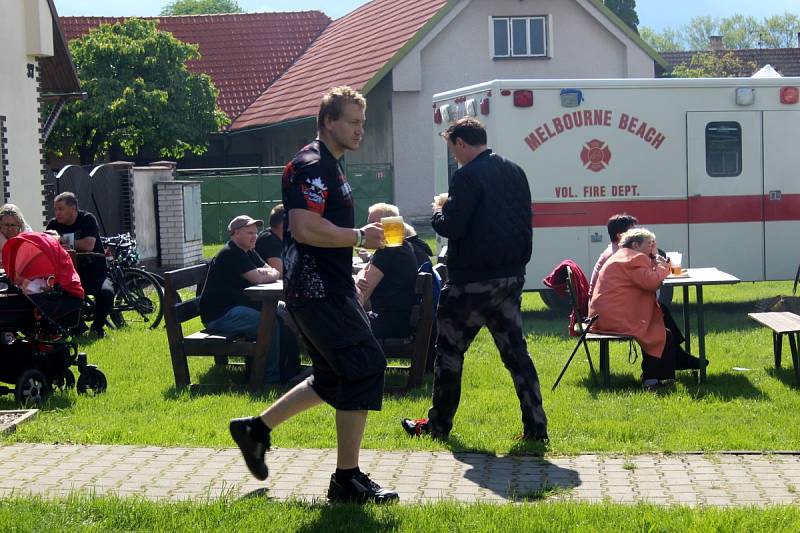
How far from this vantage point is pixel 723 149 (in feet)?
46.9

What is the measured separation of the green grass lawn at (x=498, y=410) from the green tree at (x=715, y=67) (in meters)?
38.3

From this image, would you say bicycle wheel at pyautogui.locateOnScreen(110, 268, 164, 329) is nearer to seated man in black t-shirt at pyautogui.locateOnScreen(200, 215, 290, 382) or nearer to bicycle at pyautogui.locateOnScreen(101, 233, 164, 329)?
bicycle at pyautogui.locateOnScreen(101, 233, 164, 329)

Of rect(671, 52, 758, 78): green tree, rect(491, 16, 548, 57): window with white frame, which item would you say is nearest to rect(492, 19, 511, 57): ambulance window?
rect(491, 16, 548, 57): window with white frame

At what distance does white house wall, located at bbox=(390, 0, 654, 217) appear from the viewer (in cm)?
3056

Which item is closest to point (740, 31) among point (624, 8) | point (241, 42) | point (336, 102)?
point (624, 8)

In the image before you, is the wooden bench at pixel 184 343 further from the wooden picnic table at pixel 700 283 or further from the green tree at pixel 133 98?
the green tree at pixel 133 98

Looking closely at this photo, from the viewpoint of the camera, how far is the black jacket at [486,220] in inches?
287

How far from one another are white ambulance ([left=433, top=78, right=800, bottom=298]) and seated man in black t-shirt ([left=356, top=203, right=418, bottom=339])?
14.0 ft

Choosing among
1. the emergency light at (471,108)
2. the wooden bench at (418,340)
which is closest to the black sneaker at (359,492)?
the wooden bench at (418,340)

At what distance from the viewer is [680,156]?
14148mm

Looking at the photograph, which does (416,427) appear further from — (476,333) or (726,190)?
(726,190)

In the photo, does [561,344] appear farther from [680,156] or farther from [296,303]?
[296,303]

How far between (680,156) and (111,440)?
864 cm

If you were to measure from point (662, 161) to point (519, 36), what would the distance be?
59.3 ft
